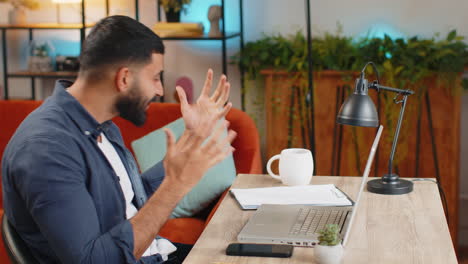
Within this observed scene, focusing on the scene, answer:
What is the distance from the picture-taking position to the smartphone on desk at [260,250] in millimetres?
1425

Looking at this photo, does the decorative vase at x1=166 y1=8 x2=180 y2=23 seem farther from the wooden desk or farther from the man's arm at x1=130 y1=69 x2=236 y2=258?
the man's arm at x1=130 y1=69 x2=236 y2=258

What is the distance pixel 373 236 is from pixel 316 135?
6.17 feet

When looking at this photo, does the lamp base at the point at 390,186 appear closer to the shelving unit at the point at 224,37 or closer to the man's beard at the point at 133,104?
the man's beard at the point at 133,104

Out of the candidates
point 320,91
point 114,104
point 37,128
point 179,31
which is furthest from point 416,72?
point 37,128

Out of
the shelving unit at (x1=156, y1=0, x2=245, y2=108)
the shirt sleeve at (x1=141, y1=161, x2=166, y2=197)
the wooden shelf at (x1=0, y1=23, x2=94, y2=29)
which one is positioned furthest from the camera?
the wooden shelf at (x1=0, y1=23, x2=94, y2=29)

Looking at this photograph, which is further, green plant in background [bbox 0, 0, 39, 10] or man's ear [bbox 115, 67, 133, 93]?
green plant in background [bbox 0, 0, 39, 10]

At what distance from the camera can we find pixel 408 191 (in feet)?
6.42

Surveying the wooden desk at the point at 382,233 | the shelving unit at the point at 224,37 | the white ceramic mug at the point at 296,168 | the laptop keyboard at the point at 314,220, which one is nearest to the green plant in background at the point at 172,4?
the shelving unit at the point at 224,37

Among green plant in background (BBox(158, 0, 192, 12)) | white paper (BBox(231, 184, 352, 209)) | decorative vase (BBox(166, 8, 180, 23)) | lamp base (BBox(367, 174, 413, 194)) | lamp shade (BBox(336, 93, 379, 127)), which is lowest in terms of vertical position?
white paper (BBox(231, 184, 352, 209))

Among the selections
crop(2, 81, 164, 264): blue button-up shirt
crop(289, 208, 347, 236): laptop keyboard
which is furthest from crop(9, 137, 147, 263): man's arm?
crop(289, 208, 347, 236): laptop keyboard

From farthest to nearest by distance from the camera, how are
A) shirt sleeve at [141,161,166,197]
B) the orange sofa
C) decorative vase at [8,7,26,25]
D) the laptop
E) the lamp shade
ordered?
1. decorative vase at [8,7,26,25]
2. the orange sofa
3. shirt sleeve at [141,161,166,197]
4. the lamp shade
5. the laptop

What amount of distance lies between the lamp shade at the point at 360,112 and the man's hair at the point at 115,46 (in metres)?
0.59

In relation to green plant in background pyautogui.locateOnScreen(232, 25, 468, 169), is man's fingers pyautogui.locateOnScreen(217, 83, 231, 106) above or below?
below

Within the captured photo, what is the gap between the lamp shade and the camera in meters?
1.79
